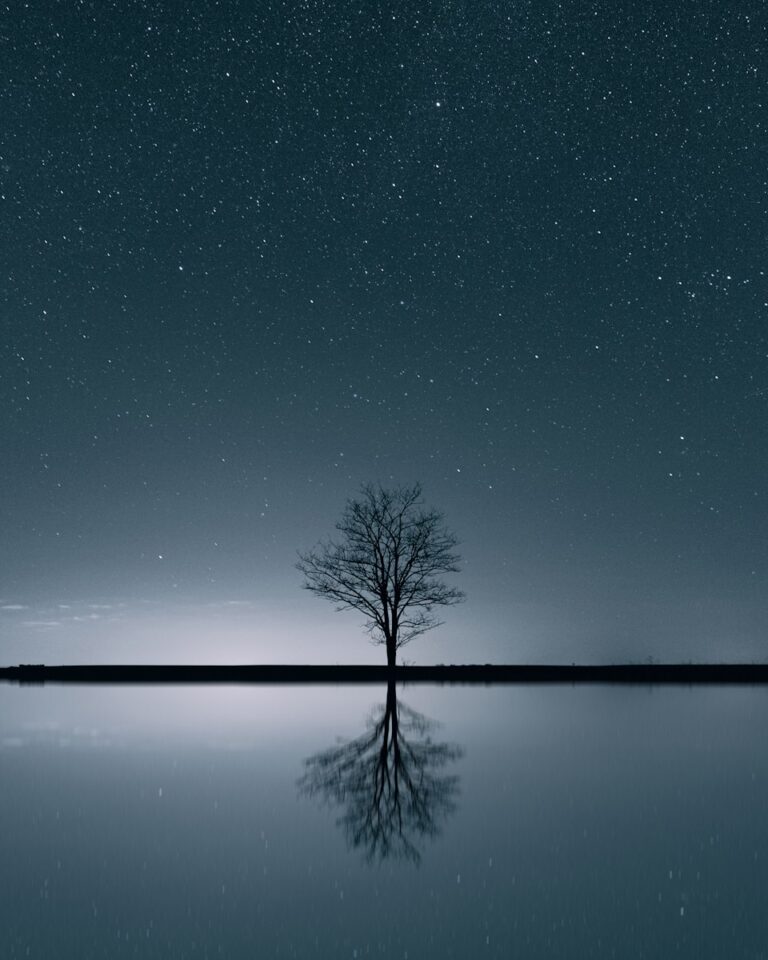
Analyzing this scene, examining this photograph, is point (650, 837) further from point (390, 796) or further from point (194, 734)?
point (194, 734)

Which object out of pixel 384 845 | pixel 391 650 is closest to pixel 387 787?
pixel 384 845

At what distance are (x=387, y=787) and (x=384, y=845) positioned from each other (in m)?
2.61

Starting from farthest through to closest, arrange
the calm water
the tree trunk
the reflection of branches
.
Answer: the tree trunk, the reflection of branches, the calm water

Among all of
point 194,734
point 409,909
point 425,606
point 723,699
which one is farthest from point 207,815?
point 425,606

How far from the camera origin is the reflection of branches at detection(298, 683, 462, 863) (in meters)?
7.70

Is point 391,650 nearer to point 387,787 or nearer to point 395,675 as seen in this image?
point 395,675

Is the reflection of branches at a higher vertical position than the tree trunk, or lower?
lower

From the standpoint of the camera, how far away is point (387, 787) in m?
9.91

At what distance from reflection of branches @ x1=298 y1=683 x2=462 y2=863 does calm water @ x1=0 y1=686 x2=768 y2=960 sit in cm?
5

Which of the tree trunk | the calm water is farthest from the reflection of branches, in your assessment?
the tree trunk

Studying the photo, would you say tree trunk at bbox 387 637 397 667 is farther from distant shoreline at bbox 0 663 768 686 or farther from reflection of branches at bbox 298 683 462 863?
reflection of branches at bbox 298 683 462 863

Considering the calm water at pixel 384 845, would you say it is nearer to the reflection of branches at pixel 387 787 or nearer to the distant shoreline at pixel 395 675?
the reflection of branches at pixel 387 787

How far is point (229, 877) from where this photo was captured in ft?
21.4

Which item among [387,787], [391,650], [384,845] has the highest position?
[391,650]
